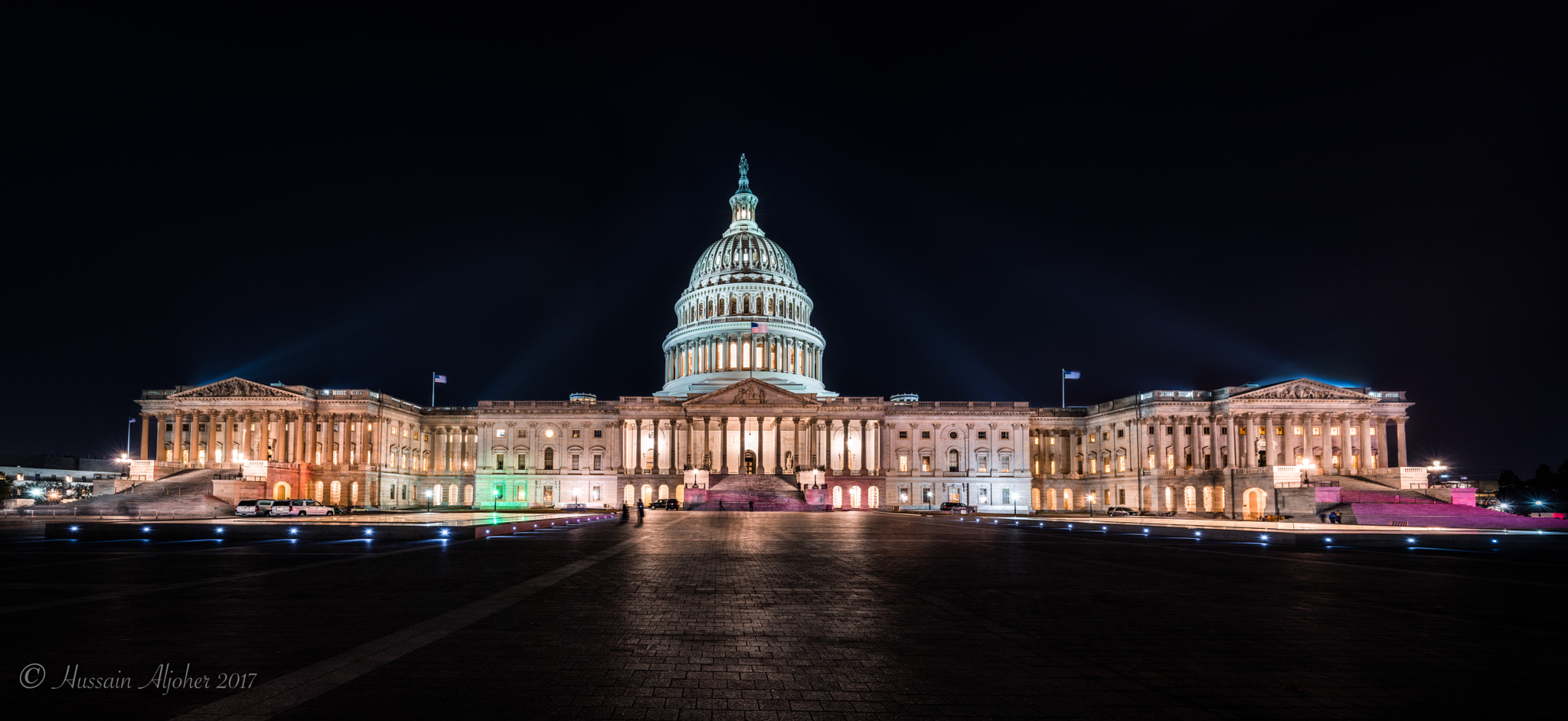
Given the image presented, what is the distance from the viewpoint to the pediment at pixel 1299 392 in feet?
→ 328

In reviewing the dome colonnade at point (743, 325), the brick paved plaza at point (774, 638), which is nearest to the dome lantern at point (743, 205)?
the dome colonnade at point (743, 325)

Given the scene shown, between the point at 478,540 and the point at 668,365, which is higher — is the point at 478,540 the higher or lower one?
the lower one

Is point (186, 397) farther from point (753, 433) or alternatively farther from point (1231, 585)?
point (1231, 585)

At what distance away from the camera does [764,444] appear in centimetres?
11675

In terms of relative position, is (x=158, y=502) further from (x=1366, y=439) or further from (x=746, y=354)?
(x=1366, y=439)

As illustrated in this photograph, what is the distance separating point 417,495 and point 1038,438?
8249 cm

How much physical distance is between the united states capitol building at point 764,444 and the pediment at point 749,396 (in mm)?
220

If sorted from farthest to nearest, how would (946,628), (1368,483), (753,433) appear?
(753,433) < (1368,483) < (946,628)

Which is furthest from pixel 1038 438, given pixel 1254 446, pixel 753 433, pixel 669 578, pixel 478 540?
pixel 669 578

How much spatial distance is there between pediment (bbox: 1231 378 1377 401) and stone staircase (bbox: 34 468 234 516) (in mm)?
100575

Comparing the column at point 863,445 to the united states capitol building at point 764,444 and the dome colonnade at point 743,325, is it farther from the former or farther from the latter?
the dome colonnade at point 743,325

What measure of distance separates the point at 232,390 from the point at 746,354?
2535 inches

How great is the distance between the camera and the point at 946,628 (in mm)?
12203

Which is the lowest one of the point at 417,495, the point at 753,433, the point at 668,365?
the point at 417,495
